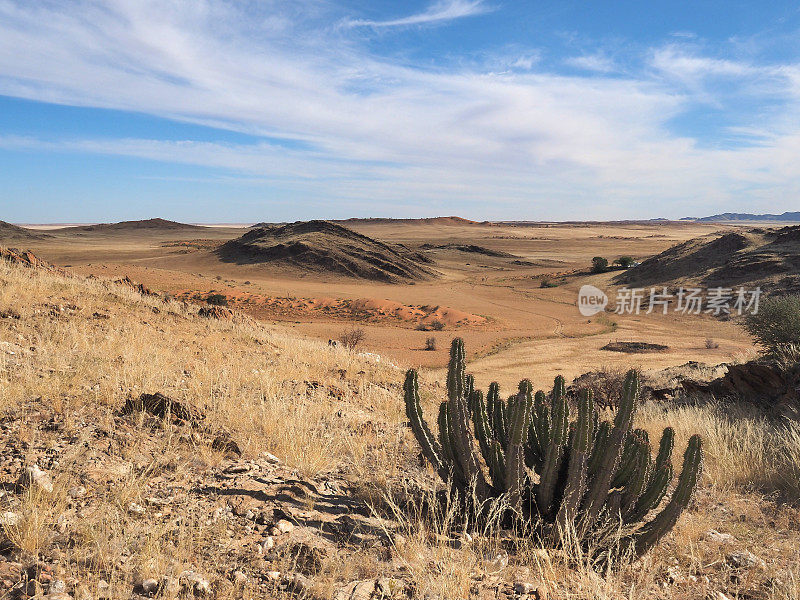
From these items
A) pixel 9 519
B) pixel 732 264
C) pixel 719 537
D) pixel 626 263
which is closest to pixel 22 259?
pixel 9 519

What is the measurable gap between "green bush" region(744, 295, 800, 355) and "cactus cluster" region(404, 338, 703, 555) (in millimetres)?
10136

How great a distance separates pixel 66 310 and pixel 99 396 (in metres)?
6.03

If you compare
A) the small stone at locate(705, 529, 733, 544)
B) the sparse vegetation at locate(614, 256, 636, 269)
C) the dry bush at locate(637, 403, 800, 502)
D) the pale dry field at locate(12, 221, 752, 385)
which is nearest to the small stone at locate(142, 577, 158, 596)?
the small stone at locate(705, 529, 733, 544)

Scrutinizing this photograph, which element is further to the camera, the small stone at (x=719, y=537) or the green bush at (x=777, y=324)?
the green bush at (x=777, y=324)

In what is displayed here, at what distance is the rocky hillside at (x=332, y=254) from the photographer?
170ft

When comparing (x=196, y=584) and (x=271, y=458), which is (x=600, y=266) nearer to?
(x=271, y=458)

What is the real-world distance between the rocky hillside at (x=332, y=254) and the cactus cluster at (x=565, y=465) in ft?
150

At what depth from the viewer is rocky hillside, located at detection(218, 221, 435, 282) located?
170ft

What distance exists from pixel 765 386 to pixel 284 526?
28.6 ft

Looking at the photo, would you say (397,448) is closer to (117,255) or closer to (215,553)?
(215,553)

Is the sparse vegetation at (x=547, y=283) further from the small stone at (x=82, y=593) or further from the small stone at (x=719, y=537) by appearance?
the small stone at (x=82, y=593)

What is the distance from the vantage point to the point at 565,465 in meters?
3.82

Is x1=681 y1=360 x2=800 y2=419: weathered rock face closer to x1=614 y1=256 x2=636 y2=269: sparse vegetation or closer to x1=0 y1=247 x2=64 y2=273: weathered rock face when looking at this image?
x1=0 y1=247 x2=64 y2=273: weathered rock face

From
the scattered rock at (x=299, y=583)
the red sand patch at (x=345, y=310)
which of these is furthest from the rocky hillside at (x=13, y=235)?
the scattered rock at (x=299, y=583)
